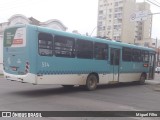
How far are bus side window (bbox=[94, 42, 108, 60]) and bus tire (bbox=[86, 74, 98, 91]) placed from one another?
112cm

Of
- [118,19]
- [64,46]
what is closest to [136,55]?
[64,46]

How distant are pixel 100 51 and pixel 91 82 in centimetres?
196

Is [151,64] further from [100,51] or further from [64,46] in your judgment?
[64,46]

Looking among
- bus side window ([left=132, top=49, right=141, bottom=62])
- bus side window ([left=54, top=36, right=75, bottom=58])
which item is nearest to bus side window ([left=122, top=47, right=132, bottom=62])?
bus side window ([left=132, top=49, right=141, bottom=62])

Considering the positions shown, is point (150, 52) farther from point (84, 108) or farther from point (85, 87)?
point (84, 108)

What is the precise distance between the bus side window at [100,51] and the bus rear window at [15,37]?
197 inches

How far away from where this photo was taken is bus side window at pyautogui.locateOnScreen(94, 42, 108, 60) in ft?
56.0

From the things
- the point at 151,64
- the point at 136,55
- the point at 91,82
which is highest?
the point at 136,55

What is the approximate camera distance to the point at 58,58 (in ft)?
47.0

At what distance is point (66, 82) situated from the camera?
14.8 meters

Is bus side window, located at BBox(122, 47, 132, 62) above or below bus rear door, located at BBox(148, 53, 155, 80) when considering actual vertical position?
above

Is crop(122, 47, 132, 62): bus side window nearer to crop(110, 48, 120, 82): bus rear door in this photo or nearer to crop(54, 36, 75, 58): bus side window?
crop(110, 48, 120, 82): bus rear door

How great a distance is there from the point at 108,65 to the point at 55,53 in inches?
198

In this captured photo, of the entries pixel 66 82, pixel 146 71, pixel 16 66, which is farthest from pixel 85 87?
pixel 146 71
